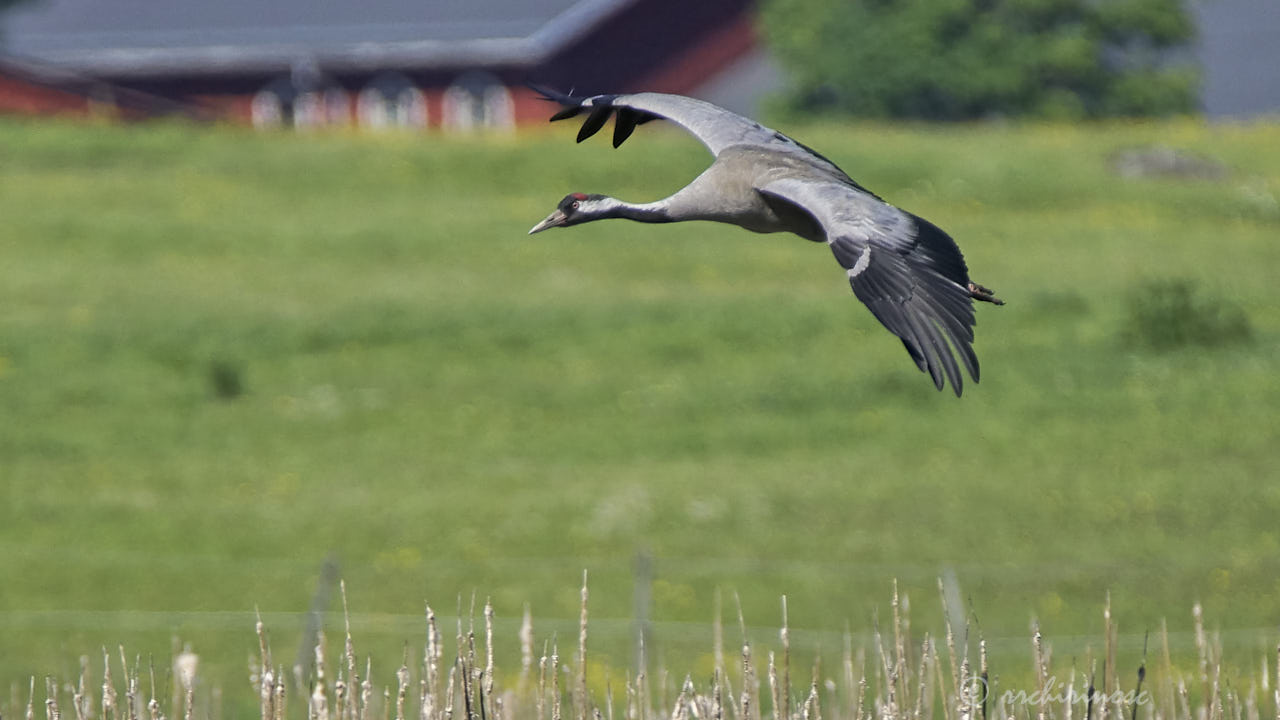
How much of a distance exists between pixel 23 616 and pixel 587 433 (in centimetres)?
907

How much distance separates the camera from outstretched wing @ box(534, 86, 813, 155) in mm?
6664

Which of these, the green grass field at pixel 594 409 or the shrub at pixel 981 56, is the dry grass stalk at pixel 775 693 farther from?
the shrub at pixel 981 56

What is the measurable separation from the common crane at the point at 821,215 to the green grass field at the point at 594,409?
732cm

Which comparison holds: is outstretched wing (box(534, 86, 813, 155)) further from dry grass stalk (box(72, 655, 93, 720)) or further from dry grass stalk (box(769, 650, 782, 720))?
dry grass stalk (box(72, 655, 93, 720))

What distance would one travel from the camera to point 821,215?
582 centimetres

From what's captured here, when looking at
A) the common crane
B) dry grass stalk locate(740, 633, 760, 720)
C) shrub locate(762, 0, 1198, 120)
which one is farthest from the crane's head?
shrub locate(762, 0, 1198, 120)

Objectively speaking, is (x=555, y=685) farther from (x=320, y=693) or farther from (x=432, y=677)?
(x=320, y=693)

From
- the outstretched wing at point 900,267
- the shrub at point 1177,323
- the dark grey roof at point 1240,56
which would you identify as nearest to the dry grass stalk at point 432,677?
the outstretched wing at point 900,267

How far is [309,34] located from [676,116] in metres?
46.4

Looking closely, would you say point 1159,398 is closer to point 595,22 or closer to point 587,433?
point 587,433

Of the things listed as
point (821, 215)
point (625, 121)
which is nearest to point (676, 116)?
point (625, 121)

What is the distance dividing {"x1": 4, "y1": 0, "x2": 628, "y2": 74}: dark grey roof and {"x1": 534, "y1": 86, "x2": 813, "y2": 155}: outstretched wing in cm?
4281

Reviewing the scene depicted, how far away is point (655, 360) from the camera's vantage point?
26.9 metres

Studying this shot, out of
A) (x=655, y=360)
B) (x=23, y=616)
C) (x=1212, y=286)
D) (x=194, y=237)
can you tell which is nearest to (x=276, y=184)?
(x=194, y=237)
